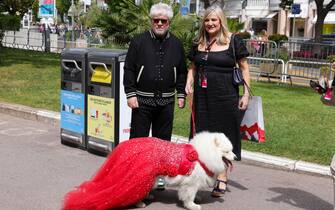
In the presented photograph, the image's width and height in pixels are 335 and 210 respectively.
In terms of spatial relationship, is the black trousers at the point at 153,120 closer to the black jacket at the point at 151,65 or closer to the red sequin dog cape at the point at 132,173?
the black jacket at the point at 151,65

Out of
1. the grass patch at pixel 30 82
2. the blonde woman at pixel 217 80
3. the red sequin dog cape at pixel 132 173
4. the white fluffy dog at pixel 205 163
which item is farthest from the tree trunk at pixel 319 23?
the red sequin dog cape at pixel 132 173

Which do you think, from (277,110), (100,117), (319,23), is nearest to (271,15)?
(319,23)

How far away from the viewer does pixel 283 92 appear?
505 inches

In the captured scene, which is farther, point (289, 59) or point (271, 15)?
point (271, 15)

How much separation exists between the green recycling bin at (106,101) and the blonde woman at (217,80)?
1508mm

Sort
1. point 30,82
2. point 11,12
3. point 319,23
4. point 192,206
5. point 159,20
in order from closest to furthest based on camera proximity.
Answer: point 192,206, point 159,20, point 30,82, point 319,23, point 11,12

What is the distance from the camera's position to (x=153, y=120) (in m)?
5.21

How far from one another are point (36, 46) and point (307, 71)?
644 inches

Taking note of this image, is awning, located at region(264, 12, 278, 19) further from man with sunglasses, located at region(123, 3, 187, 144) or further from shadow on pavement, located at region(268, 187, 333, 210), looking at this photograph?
man with sunglasses, located at region(123, 3, 187, 144)

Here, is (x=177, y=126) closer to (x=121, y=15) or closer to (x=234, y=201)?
(x=234, y=201)

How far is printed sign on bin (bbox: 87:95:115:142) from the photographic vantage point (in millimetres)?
6573

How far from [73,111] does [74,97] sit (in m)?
0.21

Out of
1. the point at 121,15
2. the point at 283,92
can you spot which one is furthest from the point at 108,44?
the point at 283,92

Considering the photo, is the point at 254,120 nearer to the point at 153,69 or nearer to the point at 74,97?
the point at 153,69
